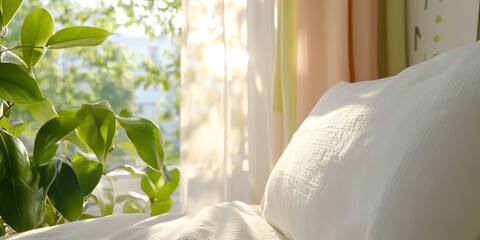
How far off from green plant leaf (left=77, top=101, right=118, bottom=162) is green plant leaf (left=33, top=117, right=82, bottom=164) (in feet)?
0.20

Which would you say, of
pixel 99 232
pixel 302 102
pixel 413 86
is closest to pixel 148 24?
pixel 302 102

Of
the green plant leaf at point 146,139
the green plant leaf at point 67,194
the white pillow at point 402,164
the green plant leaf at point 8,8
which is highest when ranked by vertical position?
the green plant leaf at point 8,8

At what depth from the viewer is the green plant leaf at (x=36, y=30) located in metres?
1.50

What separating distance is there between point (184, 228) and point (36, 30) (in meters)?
0.74

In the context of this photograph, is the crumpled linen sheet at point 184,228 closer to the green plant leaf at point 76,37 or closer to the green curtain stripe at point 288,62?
the green plant leaf at point 76,37

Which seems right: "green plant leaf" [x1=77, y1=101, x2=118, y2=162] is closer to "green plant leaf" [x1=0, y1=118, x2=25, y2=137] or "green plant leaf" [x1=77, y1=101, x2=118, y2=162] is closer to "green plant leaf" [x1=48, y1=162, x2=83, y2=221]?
"green plant leaf" [x1=48, y1=162, x2=83, y2=221]

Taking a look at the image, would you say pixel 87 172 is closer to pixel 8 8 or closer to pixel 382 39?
pixel 8 8

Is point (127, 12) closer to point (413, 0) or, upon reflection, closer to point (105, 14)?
point (105, 14)

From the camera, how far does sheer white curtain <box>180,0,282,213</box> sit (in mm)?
1964

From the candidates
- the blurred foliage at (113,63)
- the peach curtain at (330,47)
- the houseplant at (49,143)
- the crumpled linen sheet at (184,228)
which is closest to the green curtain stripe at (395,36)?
the peach curtain at (330,47)

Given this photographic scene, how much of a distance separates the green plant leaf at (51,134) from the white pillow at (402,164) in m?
0.58

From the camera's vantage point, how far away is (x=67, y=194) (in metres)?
1.41

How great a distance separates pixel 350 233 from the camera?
2.65 feet

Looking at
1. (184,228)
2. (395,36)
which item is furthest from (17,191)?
(395,36)
